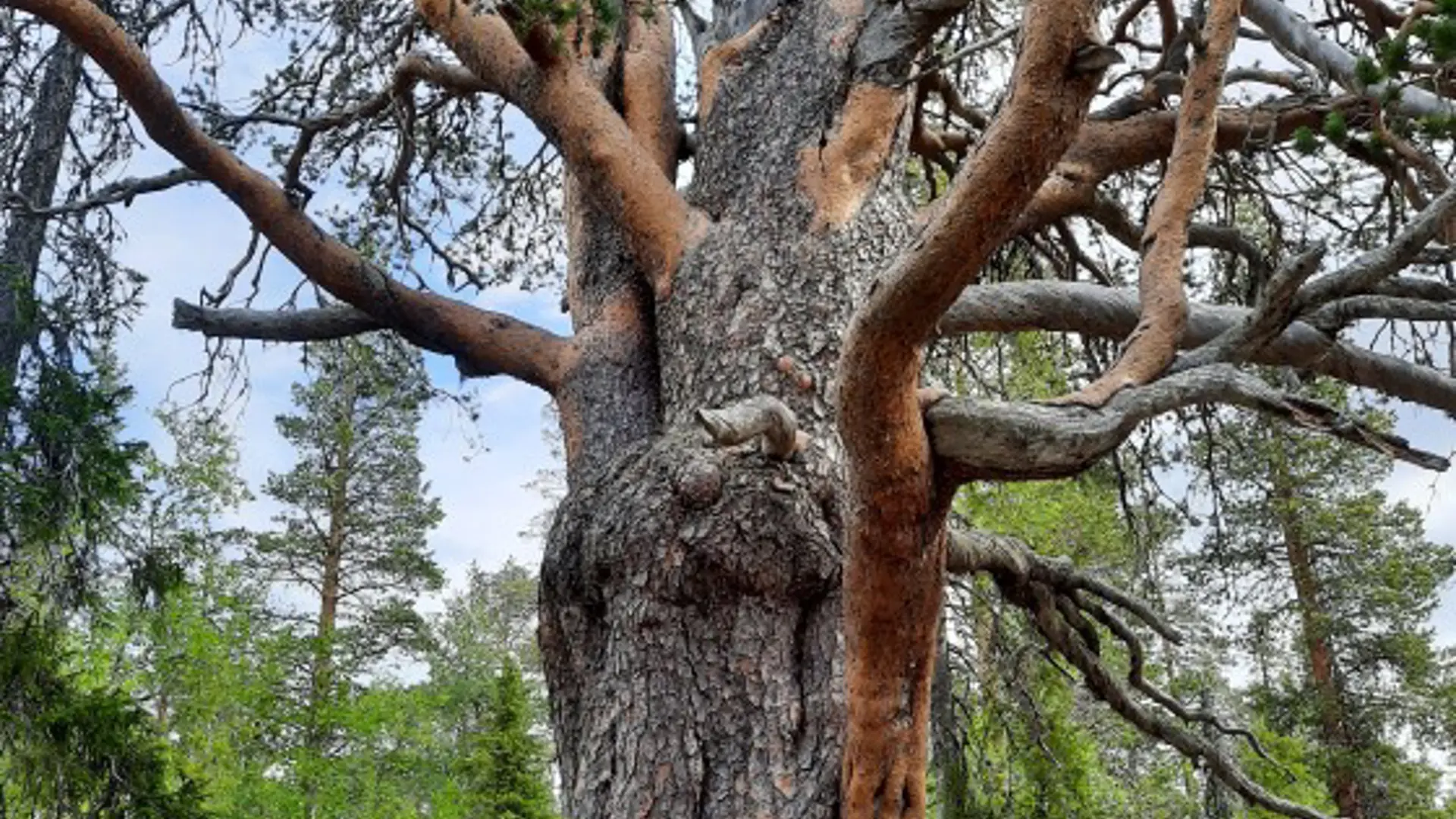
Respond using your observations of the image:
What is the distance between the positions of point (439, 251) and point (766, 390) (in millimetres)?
2976

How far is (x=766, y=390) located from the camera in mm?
3195

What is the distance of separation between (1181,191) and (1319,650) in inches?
504

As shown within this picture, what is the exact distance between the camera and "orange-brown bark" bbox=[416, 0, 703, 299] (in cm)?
371

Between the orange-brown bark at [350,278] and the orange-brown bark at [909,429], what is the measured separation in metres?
1.94

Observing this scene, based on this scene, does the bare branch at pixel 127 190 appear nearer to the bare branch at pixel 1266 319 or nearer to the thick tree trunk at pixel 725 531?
the thick tree trunk at pixel 725 531

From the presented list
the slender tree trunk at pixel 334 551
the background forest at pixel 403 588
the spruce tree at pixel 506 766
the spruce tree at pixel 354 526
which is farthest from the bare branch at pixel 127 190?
the spruce tree at pixel 354 526

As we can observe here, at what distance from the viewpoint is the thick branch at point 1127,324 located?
12.9 ft

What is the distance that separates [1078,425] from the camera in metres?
2.08

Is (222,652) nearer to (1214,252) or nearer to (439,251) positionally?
(439,251)

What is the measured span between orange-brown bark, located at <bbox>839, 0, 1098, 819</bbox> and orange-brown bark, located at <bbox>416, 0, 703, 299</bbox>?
1.67 m

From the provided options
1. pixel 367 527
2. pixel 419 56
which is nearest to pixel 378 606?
pixel 367 527

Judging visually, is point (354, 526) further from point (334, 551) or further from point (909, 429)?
point (909, 429)

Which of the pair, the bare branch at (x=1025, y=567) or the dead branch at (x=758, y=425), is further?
the bare branch at (x=1025, y=567)

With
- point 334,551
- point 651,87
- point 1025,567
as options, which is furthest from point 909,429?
point 334,551
